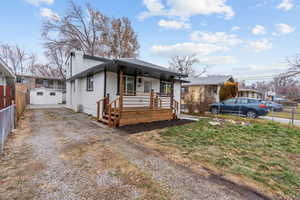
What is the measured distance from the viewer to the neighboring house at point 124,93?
657 cm

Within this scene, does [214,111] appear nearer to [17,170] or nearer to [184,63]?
[17,170]

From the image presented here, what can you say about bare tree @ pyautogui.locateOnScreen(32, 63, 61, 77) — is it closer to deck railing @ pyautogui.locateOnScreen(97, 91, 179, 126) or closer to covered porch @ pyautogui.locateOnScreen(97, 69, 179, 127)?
covered porch @ pyautogui.locateOnScreen(97, 69, 179, 127)

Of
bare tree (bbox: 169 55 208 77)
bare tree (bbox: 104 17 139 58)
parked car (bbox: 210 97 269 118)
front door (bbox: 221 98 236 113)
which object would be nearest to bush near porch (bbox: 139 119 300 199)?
parked car (bbox: 210 97 269 118)

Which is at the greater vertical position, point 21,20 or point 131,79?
point 21,20

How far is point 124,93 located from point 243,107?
9.04 m

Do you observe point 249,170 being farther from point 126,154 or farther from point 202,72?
point 202,72

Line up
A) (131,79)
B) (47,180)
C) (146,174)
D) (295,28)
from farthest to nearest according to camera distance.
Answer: (295,28) < (131,79) < (146,174) < (47,180)

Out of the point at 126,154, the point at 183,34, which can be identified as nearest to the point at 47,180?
the point at 126,154

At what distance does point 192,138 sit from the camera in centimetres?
499

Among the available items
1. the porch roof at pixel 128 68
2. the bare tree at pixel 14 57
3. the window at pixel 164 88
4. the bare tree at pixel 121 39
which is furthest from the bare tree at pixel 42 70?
the window at pixel 164 88

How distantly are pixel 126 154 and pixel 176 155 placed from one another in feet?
4.20

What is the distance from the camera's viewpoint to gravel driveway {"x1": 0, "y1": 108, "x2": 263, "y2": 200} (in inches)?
81.5

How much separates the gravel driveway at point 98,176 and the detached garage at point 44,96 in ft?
61.4

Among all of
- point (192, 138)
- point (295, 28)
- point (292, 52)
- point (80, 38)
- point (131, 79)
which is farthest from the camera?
point (80, 38)
